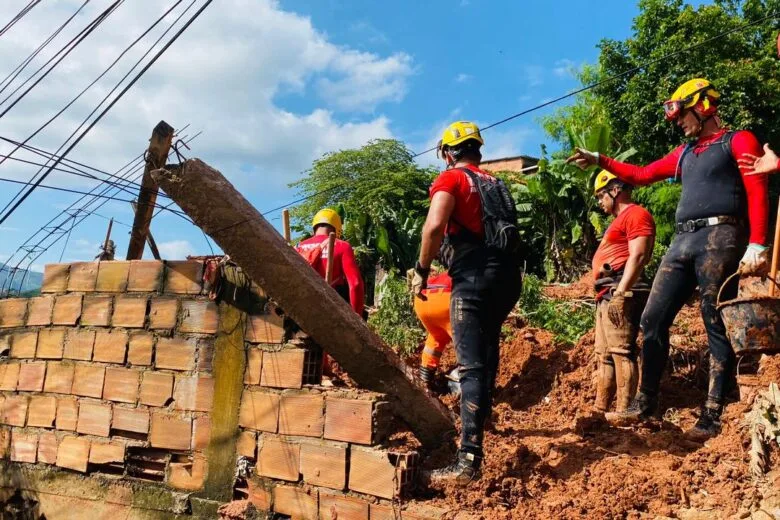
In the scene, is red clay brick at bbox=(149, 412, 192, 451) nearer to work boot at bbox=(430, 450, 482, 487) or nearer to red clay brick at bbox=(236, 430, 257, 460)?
red clay brick at bbox=(236, 430, 257, 460)

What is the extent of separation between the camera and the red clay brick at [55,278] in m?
4.61

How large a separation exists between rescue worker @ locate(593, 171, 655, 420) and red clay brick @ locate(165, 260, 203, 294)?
2682 mm

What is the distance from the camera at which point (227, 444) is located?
149 inches

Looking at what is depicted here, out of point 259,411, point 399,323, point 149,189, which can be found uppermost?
point 149,189

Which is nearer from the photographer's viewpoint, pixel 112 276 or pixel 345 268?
pixel 112 276

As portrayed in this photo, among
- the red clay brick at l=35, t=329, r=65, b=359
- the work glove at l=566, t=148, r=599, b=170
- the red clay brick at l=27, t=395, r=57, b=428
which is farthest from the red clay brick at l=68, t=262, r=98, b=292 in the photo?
the work glove at l=566, t=148, r=599, b=170

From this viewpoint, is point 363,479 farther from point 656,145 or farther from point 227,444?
point 656,145

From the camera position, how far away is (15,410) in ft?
15.2

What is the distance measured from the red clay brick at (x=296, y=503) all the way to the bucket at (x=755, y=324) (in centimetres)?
231

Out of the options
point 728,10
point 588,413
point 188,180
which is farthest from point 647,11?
point 188,180

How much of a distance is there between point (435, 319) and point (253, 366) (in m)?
1.77

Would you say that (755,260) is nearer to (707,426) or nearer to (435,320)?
(707,426)

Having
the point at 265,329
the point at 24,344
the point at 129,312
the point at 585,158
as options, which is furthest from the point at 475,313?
the point at 24,344

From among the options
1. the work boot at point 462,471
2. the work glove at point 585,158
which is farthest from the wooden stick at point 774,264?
the work boot at point 462,471
